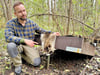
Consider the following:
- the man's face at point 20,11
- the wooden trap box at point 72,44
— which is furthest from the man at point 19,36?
the wooden trap box at point 72,44

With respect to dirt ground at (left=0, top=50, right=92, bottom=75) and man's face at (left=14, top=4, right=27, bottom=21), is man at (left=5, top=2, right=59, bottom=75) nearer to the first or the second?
man's face at (left=14, top=4, right=27, bottom=21)

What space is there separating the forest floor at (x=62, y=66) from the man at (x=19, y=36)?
180 mm

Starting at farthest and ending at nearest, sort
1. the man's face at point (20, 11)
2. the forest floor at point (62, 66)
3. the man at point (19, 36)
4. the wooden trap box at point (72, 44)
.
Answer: the man's face at point (20, 11)
the forest floor at point (62, 66)
the man at point (19, 36)
the wooden trap box at point (72, 44)

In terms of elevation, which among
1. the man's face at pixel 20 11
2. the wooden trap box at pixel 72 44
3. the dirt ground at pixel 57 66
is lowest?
the dirt ground at pixel 57 66

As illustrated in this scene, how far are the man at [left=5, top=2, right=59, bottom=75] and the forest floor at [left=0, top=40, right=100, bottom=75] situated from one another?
180 mm

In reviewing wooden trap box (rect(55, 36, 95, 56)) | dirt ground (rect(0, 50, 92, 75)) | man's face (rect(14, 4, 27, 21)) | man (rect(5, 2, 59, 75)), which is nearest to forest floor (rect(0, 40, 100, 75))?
dirt ground (rect(0, 50, 92, 75))

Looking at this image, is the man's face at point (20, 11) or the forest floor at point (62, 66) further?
the man's face at point (20, 11)

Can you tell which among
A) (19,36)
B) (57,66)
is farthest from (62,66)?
(19,36)

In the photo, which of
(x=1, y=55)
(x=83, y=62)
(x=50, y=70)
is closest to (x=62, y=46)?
(x=50, y=70)

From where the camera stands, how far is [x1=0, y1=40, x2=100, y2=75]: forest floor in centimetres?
229

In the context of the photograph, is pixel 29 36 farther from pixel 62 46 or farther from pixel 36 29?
pixel 62 46

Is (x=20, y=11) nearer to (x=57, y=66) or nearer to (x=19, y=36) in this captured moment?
(x=19, y=36)

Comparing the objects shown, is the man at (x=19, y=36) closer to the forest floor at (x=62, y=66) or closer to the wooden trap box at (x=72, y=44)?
the forest floor at (x=62, y=66)

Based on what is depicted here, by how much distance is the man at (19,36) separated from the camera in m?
2.19
